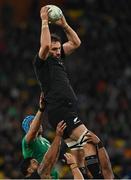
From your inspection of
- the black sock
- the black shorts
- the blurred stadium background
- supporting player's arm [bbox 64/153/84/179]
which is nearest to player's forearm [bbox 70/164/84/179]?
supporting player's arm [bbox 64/153/84/179]

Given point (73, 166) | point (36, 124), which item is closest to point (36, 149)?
point (36, 124)

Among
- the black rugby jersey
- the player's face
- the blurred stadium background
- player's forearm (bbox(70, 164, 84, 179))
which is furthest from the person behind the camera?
the blurred stadium background

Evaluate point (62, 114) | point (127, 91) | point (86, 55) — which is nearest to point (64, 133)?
point (62, 114)

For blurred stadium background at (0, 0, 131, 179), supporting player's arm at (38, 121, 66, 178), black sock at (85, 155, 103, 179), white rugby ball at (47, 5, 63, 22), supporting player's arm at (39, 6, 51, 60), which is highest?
white rugby ball at (47, 5, 63, 22)

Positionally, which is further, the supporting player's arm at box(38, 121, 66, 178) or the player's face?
the player's face

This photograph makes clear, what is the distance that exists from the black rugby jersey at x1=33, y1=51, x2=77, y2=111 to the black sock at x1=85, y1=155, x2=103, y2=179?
0.61 meters

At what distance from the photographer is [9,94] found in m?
16.9

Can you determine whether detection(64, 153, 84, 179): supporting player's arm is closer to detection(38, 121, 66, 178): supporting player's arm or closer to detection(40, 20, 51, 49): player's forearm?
detection(38, 121, 66, 178): supporting player's arm

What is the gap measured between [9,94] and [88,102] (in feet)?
6.18

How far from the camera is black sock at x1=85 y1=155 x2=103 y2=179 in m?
7.57

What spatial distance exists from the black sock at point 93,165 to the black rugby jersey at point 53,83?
61 cm

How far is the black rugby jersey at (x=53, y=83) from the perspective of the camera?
7.54m

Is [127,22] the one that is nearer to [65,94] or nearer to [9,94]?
[9,94]

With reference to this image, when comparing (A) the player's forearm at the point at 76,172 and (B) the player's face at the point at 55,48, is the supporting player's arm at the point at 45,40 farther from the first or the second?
(A) the player's forearm at the point at 76,172
